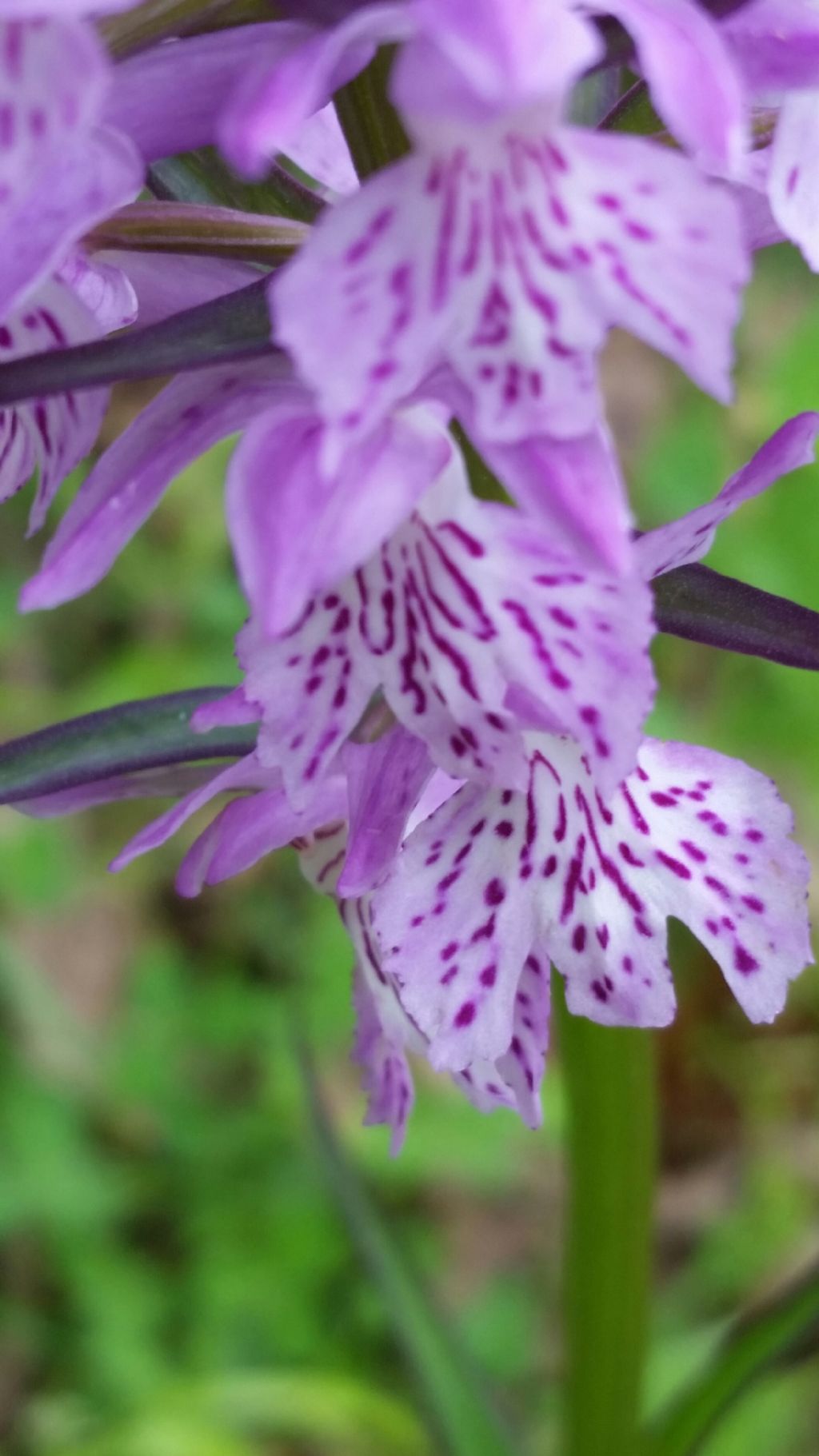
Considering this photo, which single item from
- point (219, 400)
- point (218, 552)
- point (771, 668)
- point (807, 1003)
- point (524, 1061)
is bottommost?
point (807, 1003)

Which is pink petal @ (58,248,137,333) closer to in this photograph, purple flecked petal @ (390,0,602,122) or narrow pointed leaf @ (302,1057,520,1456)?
purple flecked petal @ (390,0,602,122)

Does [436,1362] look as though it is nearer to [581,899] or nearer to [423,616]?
[581,899]

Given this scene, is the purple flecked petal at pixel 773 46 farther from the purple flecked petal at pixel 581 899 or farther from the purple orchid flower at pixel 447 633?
the purple flecked petal at pixel 581 899

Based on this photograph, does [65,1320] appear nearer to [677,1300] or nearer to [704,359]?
[677,1300]

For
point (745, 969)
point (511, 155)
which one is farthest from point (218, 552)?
point (511, 155)

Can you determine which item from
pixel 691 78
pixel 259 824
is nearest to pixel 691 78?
pixel 691 78
